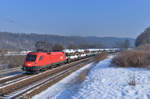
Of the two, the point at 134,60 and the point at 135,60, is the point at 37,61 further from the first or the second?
the point at 135,60

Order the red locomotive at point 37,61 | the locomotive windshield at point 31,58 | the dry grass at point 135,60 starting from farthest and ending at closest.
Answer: the dry grass at point 135,60 < the locomotive windshield at point 31,58 < the red locomotive at point 37,61

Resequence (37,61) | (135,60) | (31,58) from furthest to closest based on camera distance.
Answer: (135,60)
(31,58)
(37,61)

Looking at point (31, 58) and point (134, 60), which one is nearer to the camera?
point (31, 58)

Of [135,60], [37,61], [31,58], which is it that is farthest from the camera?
[135,60]

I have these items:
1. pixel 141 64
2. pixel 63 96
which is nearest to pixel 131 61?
pixel 141 64

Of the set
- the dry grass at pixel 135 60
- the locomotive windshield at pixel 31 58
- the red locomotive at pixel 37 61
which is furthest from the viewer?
the dry grass at pixel 135 60

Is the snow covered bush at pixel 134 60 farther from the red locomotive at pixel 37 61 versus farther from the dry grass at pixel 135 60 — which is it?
the red locomotive at pixel 37 61

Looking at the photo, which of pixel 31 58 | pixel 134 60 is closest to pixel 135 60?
pixel 134 60

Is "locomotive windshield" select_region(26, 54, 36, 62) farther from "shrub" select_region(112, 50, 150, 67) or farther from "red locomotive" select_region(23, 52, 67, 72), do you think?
"shrub" select_region(112, 50, 150, 67)

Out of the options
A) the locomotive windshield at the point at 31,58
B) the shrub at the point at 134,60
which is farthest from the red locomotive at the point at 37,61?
the shrub at the point at 134,60

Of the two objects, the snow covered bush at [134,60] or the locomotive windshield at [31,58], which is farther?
the snow covered bush at [134,60]

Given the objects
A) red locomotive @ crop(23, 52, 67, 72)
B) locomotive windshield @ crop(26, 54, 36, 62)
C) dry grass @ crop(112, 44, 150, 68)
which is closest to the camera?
red locomotive @ crop(23, 52, 67, 72)

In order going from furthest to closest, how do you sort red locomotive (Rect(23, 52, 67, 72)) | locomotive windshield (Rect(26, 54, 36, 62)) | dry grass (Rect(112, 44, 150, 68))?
1. dry grass (Rect(112, 44, 150, 68))
2. locomotive windshield (Rect(26, 54, 36, 62))
3. red locomotive (Rect(23, 52, 67, 72))

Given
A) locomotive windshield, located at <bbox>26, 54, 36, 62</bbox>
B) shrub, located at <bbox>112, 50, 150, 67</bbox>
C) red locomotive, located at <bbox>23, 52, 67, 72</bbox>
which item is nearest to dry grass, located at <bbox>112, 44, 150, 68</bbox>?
shrub, located at <bbox>112, 50, 150, 67</bbox>
